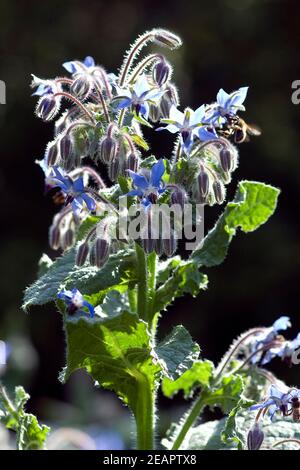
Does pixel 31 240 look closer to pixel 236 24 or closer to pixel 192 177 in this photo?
pixel 236 24

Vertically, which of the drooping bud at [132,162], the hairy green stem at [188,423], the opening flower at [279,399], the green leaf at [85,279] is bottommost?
the hairy green stem at [188,423]

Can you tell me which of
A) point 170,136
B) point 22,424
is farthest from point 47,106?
point 170,136

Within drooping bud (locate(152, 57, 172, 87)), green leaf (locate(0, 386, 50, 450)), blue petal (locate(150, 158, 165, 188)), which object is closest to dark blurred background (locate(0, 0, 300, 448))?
green leaf (locate(0, 386, 50, 450))

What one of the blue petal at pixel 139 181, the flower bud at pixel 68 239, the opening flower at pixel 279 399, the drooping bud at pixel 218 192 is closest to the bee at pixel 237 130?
the drooping bud at pixel 218 192

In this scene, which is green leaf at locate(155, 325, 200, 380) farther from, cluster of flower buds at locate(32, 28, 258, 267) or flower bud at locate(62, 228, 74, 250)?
flower bud at locate(62, 228, 74, 250)

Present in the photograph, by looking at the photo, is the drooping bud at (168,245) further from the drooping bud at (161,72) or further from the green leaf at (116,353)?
the drooping bud at (161,72)

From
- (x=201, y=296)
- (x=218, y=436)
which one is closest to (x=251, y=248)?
(x=201, y=296)
